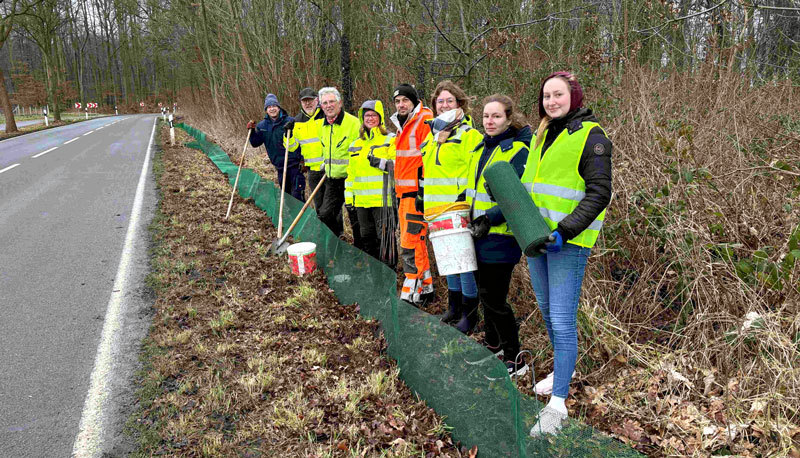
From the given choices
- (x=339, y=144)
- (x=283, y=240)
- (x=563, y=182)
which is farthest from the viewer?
(x=283, y=240)

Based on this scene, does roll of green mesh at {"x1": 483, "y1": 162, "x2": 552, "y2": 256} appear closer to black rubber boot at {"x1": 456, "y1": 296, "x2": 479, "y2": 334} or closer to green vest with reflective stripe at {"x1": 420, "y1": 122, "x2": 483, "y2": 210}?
green vest with reflective stripe at {"x1": 420, "y1": 122, "x2": 483, "y2": 210}

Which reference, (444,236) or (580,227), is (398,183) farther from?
(580,227)

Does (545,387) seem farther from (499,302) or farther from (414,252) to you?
(414,252)

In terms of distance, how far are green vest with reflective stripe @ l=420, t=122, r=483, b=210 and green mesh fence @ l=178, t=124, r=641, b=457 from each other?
2.43ft

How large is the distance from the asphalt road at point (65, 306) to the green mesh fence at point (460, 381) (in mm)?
1820

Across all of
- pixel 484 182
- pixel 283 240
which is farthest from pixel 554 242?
pixel 283 240

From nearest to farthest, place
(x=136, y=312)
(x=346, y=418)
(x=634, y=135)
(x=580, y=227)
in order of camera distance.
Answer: (x=580, y=227) → (x=346, y=418) → (x=634, y=135) → (x=136, y=312)

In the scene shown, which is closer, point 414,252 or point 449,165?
point 449,165

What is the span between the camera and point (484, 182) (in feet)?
10.6

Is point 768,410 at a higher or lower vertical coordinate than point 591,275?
lower

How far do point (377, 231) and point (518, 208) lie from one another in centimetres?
299

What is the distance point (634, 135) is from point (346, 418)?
327 centimetres

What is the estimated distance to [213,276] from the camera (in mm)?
5543

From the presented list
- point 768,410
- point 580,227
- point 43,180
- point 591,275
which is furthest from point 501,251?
point 43,180
